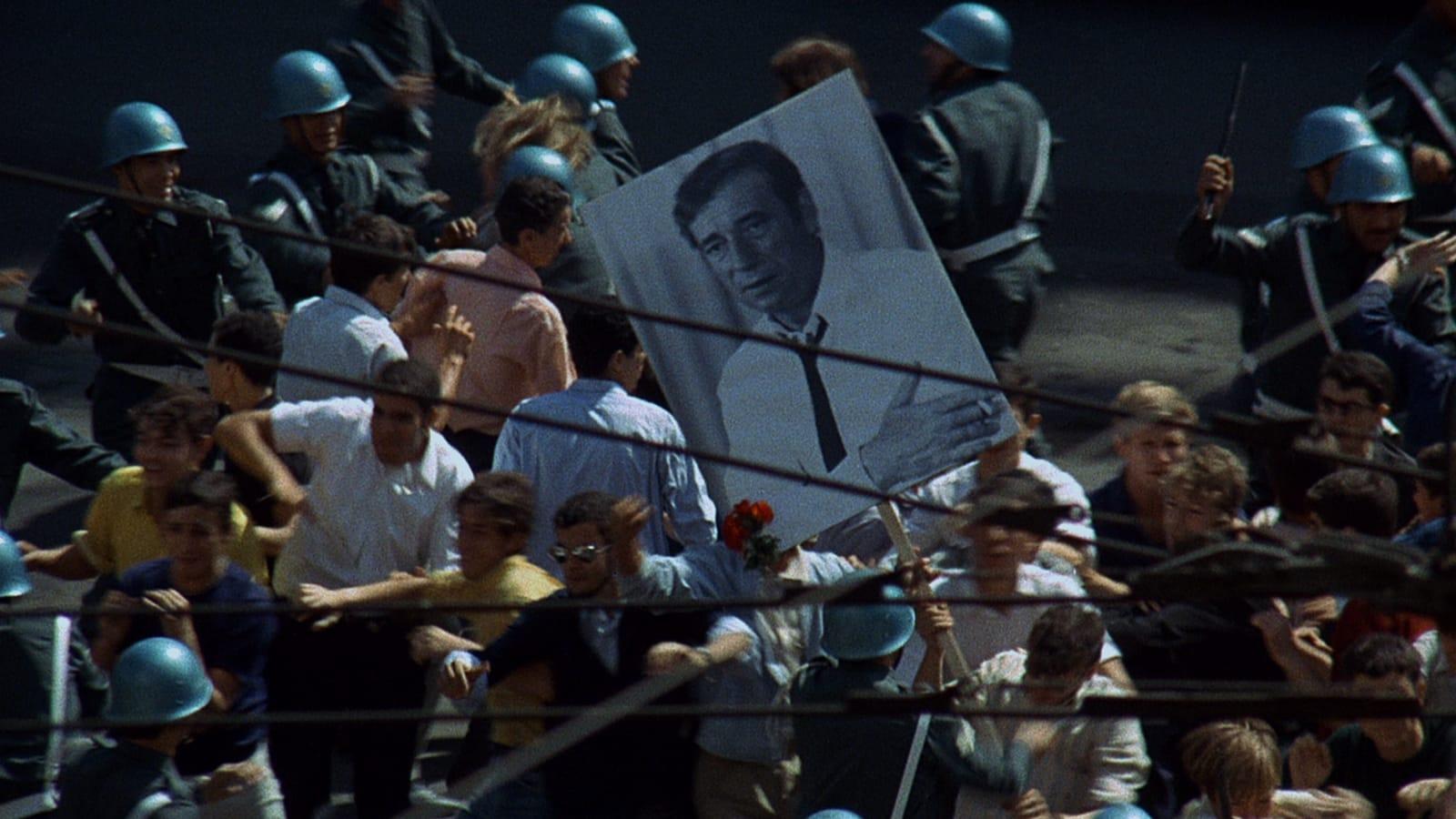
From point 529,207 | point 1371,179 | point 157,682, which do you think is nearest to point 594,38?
point 529,207

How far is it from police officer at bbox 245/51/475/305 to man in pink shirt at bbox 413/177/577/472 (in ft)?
3.85

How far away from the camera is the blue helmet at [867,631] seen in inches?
218

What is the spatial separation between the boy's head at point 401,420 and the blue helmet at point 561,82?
9.36 feet

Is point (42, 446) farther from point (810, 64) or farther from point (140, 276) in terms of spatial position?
point (810, 64)

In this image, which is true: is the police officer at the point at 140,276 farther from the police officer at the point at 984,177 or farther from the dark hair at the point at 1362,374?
the dark hair at the point at 1362,374

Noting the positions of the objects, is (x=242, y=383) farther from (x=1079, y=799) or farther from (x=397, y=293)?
(x=1079, y=799)

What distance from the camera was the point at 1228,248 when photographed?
7.75 meters

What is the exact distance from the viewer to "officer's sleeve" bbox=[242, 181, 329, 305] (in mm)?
8141

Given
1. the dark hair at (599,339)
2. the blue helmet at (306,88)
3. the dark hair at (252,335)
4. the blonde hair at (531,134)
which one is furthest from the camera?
the blue helmet at (306,88)

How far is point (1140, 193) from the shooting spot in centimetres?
1384

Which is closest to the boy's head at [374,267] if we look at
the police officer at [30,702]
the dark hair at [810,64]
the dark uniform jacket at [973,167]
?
the police officer at [30,702]

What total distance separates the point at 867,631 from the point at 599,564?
645 millimetres

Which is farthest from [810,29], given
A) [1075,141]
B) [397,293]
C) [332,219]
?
[397,293]

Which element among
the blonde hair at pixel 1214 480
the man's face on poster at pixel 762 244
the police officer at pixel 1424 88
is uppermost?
the man's face on poster at pixel 762 244
